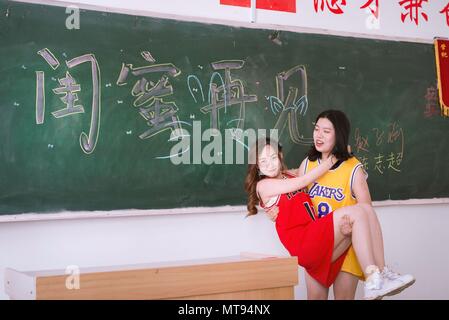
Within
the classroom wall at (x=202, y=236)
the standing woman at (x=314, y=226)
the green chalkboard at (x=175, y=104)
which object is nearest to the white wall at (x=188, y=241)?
the classroom wall at (x=202, y=236)

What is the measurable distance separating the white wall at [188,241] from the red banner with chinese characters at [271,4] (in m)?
1.16

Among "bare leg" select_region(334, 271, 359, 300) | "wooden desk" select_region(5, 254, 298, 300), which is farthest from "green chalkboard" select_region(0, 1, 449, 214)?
"wooden desk" select_region(5, 254, 298, 300)

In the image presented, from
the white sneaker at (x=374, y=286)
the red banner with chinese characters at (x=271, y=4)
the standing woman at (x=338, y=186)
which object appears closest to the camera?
the white sneaker at (x=374, y=286)

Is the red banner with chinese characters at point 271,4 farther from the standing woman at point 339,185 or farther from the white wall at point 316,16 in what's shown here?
the standing woman at point 339,185

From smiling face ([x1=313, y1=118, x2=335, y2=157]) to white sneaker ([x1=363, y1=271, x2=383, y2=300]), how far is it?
0.61 metres

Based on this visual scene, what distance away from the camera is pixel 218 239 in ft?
12.1

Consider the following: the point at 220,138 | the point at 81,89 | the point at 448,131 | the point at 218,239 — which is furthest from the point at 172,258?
the point at 448,131

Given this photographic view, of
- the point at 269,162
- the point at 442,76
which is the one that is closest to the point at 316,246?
the point at 269,162

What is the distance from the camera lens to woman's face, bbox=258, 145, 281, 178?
123 inches

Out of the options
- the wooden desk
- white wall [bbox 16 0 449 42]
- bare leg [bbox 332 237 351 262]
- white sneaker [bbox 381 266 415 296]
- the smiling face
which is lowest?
white sneaker [bbox 381 266 415 296]

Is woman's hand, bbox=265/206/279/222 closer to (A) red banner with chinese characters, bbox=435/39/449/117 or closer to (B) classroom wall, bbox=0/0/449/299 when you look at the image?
(B) classroom wall, bbox=0/0/449/299

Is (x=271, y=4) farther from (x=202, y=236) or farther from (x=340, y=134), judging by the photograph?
(x=202, y=236)

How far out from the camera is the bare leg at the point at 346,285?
309 centimetres
